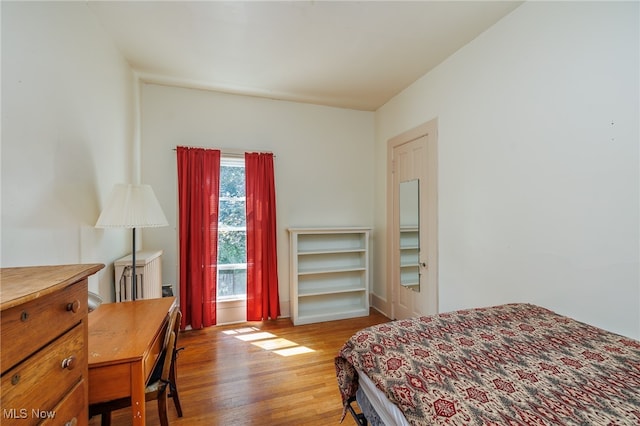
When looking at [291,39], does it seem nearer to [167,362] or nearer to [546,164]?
[546,164]

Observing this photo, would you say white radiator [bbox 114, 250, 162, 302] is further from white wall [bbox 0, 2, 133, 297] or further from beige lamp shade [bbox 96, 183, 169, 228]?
beige lamp shade [bbox 96, 183, 169, 228]

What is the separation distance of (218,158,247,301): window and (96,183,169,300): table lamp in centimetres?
137

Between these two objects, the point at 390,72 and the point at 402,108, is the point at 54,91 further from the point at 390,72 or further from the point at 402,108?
the point at 402,108

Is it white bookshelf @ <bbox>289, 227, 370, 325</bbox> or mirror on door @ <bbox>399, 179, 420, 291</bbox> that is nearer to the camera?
mirror on door @ <bbox>399, 179, 420, 291</bbox>

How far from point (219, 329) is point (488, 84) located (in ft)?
12.2

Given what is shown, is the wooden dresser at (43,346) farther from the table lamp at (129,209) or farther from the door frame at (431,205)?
the door frame at (431,205)

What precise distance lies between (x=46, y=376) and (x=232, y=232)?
105 inches

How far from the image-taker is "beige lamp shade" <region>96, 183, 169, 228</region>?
5.86 ft

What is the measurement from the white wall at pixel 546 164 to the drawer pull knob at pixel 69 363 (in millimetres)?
2437

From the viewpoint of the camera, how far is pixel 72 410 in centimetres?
85

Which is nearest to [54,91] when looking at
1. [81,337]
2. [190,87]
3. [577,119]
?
[81,337]

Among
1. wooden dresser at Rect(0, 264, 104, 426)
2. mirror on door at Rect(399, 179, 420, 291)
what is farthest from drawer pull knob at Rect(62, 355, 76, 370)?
mirror on door at Rect(399, 179, 420, 291)

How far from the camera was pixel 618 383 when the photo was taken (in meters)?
0.93

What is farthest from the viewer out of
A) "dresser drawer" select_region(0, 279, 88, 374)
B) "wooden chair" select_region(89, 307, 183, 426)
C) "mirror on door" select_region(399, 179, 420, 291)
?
"mirror on door" select_region(399, 179, 420, 291)
